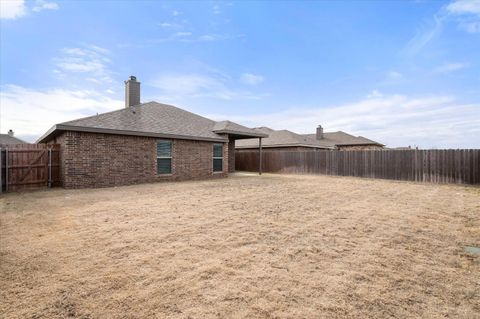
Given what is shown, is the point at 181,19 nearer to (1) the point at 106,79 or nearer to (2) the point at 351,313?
(1) the point at 106,79

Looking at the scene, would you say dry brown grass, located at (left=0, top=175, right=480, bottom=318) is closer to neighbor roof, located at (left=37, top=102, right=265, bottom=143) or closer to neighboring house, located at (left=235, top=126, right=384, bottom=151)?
Result: neighbor roof, located at (left=37, top=102, right=265, bottom=143)

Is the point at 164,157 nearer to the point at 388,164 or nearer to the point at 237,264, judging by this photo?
the point at 237,264

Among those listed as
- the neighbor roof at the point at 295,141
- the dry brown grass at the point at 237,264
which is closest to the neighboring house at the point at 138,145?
the dry brown grass at the point at 237,264

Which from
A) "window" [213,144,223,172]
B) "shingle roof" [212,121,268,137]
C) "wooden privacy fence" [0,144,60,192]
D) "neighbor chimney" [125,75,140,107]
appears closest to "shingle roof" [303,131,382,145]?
"shingle roof" [212,121,268,137]

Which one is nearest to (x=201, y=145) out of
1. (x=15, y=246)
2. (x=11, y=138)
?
(x=15, y=246)

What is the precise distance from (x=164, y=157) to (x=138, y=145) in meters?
1.57

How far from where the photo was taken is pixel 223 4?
1117cm

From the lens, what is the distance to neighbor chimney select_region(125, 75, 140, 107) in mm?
15797

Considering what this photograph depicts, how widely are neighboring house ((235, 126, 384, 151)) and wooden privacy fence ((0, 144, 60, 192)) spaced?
17.4m

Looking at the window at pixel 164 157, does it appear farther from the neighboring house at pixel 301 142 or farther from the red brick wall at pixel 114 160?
the neighboring house at pixel 301 142

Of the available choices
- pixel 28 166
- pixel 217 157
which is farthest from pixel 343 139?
pixel 28 166

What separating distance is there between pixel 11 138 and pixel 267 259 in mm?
40416

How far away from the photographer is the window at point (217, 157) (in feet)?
52.1

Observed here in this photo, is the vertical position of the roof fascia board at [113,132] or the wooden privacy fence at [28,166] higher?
the roof fascia board at [113,132]
